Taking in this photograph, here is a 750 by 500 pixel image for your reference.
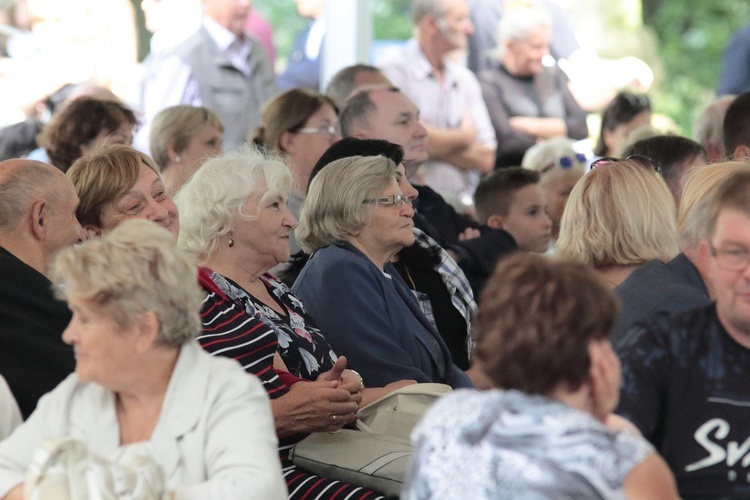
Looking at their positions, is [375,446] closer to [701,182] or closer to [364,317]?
[364,317]

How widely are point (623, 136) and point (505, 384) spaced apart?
210 inches

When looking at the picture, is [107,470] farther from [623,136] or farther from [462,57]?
[462,57]

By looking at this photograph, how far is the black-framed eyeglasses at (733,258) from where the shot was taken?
2436 millimetres

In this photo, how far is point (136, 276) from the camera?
7.72ft

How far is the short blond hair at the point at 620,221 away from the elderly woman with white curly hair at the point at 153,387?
1362 mm

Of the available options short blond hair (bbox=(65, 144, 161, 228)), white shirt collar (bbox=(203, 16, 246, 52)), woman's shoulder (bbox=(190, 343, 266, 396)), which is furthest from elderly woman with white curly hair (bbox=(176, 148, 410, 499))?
white shirt collar (bbox=(203, 16, 246, 52))

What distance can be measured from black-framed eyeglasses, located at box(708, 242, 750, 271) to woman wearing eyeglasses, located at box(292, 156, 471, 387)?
4.92 ft

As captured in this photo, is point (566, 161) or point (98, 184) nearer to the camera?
point (98, 184)

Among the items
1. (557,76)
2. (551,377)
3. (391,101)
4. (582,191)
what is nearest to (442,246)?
(391,101)

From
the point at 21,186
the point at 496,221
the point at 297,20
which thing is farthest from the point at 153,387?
the point at 297,20

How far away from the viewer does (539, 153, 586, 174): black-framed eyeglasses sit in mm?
6441

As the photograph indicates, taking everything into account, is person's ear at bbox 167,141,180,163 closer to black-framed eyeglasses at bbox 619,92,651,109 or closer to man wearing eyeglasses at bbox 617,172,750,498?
black-framed eyeglasses at bbox 619,92,651,109

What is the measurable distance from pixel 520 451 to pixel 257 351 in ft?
4.50

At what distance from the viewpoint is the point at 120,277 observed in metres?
2.34
